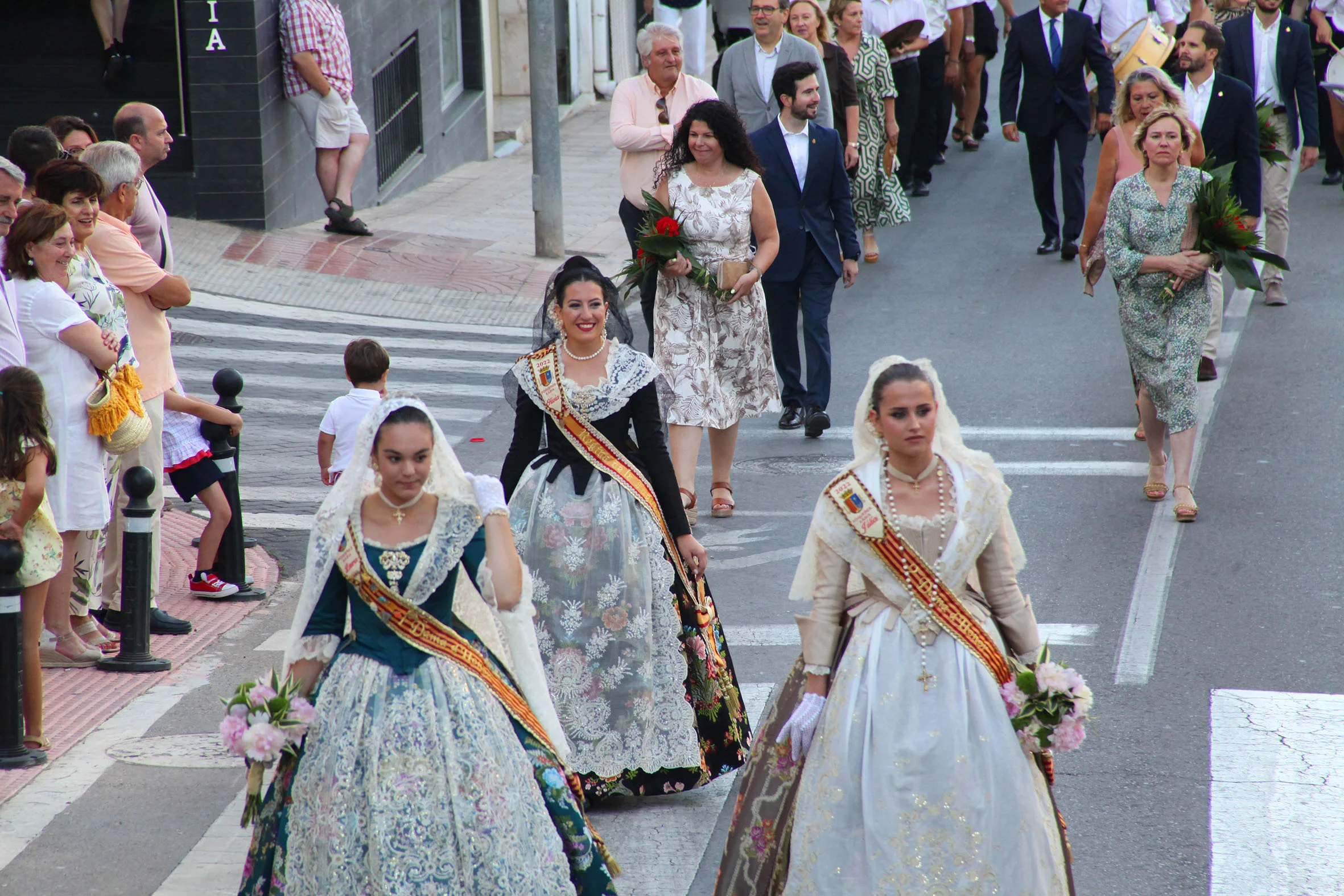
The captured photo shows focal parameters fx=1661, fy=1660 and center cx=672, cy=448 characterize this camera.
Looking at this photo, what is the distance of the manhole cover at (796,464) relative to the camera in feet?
33.2

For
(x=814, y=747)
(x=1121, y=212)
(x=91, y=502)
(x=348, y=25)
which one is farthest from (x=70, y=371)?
(x=348, y=25)

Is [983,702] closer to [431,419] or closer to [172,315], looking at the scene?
[431,419]

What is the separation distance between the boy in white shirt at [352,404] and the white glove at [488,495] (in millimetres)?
2591

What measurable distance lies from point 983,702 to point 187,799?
317 centimetres

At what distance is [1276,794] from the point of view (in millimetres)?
5973

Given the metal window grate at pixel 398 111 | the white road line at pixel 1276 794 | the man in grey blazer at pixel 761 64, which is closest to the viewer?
the white road line at pixel 1276 794

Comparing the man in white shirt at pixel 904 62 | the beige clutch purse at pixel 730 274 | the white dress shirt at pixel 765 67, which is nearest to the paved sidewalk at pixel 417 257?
the white dress shirt at pixel 765 67

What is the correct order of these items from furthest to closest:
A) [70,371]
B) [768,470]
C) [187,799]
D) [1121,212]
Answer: [768,470] → [1121,212] → [70,371] → [187,799]

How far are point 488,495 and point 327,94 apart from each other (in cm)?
1161

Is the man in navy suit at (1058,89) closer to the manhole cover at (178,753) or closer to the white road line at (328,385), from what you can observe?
the white road line at (328,385)

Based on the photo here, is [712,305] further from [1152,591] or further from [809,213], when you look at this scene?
[1152,591]

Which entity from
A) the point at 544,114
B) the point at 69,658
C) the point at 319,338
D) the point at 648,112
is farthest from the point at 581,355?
the point at 544,114

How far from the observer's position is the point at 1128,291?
30.2 feet

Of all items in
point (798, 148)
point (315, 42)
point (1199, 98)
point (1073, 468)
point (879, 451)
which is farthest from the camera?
point (315, 42)
